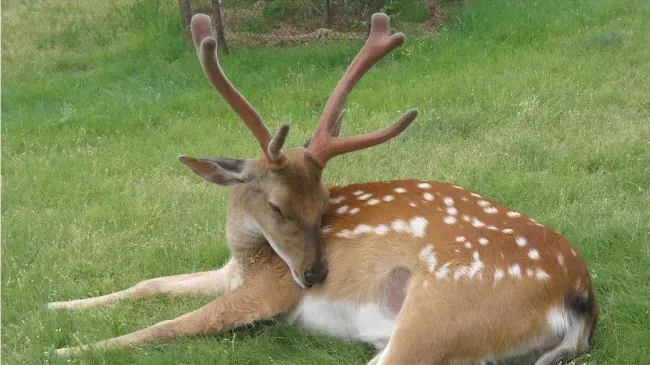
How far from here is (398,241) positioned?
3.46m

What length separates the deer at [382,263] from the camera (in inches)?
123

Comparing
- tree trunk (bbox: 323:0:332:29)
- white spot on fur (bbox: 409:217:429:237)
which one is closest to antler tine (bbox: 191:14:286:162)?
white spot on fur (bbox: 409:217:429:237)

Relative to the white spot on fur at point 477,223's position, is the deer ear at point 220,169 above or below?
above

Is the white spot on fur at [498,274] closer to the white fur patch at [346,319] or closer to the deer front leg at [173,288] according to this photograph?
the white fur patch at [346,319]

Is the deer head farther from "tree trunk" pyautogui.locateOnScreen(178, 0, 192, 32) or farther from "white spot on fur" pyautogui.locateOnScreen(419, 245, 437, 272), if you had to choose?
"tree trunk" pyautogui.locateOnScreen(178, 0, 192, 32)

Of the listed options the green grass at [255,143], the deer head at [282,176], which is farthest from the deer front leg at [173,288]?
the deer head at [282,176]

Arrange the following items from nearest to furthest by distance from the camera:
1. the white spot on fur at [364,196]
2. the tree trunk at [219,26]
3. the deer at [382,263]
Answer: the deer at [382,263]
the white spot on fur at [364,196]
the tree trunk at [219,26]

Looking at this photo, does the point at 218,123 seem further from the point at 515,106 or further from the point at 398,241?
the point at 398,241

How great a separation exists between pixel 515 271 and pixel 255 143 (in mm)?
3593

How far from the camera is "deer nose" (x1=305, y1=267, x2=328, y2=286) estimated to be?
342 cm

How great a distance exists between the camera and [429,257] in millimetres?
3338

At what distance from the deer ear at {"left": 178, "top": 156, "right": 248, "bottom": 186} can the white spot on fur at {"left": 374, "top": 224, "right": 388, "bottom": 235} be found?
63 centimetres

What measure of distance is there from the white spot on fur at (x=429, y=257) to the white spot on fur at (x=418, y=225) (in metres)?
0.09

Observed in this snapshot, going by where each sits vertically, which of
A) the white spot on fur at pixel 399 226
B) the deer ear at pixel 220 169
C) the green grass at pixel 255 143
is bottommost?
the green grass at pixel 255 143
